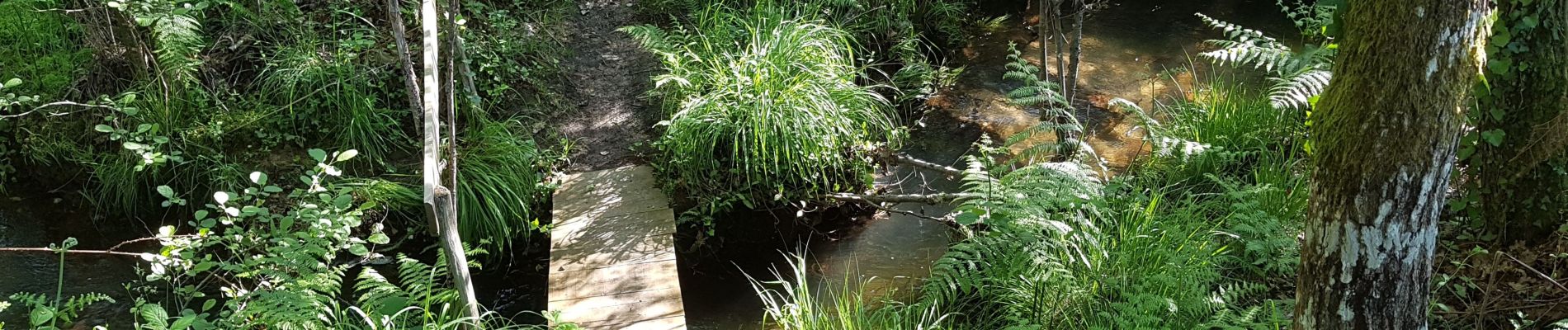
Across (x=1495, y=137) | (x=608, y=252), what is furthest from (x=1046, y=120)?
(x=608, y=252)

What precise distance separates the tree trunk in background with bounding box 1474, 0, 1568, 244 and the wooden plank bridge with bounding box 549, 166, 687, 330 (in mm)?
3480

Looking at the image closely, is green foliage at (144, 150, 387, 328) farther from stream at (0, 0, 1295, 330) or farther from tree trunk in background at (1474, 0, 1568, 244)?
tree trunk in background at (1474, 0, 1568, 244)

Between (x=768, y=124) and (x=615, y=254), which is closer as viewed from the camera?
(x=615, y=254)

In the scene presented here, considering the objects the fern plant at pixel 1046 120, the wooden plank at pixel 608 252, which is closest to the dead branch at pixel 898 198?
the fern plant at pixel 1046 120

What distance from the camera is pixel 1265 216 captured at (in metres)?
4.61

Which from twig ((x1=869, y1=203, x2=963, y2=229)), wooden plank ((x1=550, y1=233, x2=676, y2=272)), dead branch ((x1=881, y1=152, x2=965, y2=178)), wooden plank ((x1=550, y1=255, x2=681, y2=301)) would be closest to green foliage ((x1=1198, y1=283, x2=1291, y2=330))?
twig ((x1=869, y1=203, x2=963, y2=229))

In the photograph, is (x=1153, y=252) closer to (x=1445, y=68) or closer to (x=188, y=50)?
(x=1445, y=68)

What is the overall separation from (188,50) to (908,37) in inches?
189

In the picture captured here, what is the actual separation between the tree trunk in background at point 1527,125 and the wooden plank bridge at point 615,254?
3480 millimetres

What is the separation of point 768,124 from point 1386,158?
3218 millimetres

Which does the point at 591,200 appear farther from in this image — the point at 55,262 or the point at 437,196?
the point at 55,262

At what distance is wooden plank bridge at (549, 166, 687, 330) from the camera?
179 inches

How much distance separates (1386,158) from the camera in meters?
2.77

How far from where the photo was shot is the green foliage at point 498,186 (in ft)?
17.8
